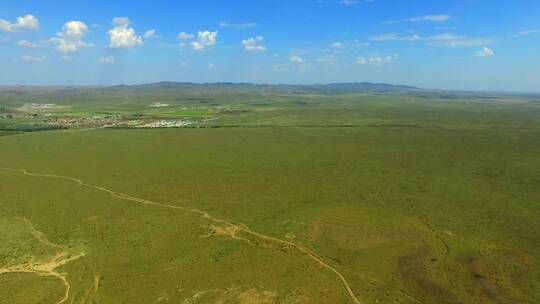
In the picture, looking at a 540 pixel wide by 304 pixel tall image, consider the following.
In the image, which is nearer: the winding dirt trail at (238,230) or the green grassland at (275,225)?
the green grassland at (275,225)

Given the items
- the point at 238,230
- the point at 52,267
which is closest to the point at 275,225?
the point at 238,230

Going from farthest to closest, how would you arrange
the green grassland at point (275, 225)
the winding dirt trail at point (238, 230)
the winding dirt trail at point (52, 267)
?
the winding dirt trail at point (52, 267) < the winding dirt trail at point (238, 230) < the green grassland at point (275, 225)

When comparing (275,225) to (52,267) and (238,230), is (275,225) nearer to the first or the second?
(238,230)

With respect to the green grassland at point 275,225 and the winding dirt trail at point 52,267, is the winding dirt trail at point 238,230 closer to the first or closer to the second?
the winding dirt trail at point 52,267

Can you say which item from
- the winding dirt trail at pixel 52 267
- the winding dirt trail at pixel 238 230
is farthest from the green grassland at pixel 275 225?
the winding dirt trail at pixel 238 230

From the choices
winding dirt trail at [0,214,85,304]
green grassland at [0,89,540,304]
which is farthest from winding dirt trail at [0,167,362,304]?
green grassland at [0,89,540,304]

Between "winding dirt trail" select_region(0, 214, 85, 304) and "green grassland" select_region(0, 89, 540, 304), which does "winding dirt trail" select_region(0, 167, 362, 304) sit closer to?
"winding dirt trail" select_region(0, 214, 85, 304)

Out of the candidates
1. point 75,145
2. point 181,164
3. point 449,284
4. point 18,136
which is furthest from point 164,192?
point 18,136

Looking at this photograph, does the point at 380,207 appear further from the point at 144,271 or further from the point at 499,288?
the point at 144,271
